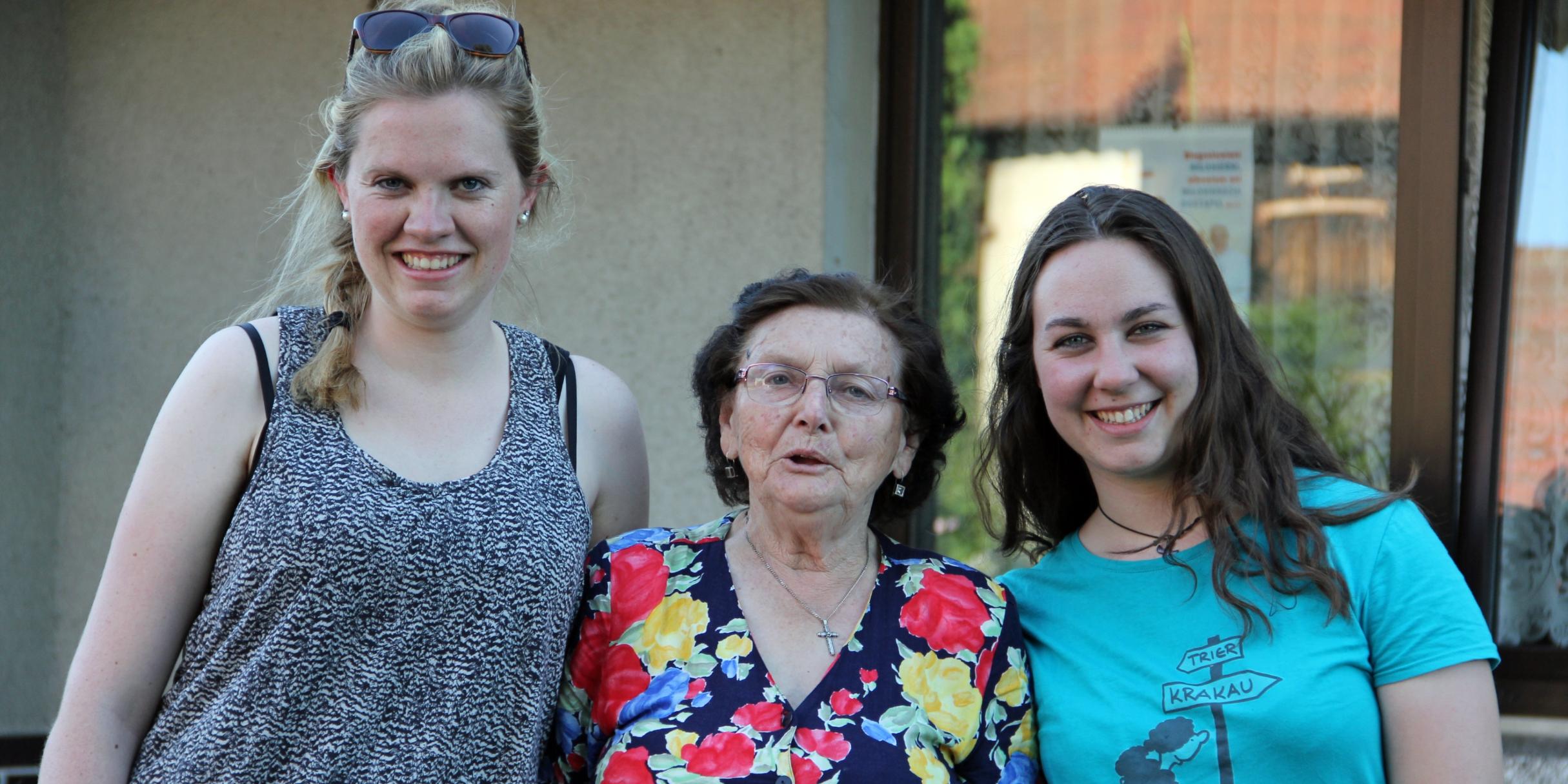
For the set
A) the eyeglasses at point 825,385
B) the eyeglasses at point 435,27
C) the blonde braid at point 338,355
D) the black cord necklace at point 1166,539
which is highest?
the eyeglasses at point 435,27

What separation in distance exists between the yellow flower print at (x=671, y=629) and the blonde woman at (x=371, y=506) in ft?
0.46

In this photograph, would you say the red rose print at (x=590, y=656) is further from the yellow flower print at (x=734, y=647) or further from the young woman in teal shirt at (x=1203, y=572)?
the young woman in teal shirt at (x=1203, y=572)

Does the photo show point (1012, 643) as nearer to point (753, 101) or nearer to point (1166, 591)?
point (1166, 591)

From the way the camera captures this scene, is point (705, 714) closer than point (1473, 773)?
No

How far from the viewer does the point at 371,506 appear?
6.73 ft

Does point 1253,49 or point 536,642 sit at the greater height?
point 1253,49

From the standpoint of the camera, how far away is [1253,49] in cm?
410

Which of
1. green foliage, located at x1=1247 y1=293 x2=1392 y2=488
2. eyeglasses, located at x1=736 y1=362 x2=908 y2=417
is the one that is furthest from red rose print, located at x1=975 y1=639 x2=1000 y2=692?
green foliage, located at x1=1247 y1=293 x2=1392 y2=488

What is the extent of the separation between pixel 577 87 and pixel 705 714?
8.79ft

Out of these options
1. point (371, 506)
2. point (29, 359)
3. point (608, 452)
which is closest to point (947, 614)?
point (608, 452)

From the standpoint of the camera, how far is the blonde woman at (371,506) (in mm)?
2008

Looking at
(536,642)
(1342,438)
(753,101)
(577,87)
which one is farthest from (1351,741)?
(577,87)

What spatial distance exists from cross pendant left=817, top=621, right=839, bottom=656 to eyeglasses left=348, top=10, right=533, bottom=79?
114 cm

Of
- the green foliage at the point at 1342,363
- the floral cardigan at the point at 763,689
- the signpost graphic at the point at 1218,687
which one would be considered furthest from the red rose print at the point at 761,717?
the green foliage at the point at 1342,363
